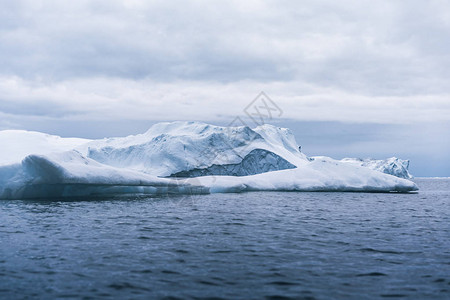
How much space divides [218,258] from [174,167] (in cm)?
3220

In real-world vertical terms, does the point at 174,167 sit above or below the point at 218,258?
above

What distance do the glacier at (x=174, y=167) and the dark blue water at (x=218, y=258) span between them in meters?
6.64

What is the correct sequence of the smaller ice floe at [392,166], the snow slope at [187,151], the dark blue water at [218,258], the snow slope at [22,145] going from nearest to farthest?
the dark blue water at [218,258], the snow slope at [22,145], the snow slope at [187,151], the smaller ice floe at [392,166]

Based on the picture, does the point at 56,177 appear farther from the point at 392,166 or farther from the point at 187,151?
the point at 392,166

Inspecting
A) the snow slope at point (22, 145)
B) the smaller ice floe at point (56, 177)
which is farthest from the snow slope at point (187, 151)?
the smaller ice floe at point (56, 177)

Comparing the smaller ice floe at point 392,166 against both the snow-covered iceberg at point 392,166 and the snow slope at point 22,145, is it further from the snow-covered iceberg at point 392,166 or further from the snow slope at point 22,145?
the snow slope at point 22,145

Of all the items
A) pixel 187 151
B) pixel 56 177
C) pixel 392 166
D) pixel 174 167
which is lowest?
pixel 56 177

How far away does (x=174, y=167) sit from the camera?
38906mm

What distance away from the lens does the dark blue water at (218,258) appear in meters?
5.26

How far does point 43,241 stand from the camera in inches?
323

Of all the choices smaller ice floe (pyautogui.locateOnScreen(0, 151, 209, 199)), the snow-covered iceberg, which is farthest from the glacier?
the snow-covered iceberg

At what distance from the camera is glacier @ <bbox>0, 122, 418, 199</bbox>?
1817 centimetres

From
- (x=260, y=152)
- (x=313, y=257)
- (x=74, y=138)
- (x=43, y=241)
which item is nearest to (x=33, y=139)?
(x=74, y=138)

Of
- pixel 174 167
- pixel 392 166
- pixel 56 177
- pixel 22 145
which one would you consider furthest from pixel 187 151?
pixel 392 166
